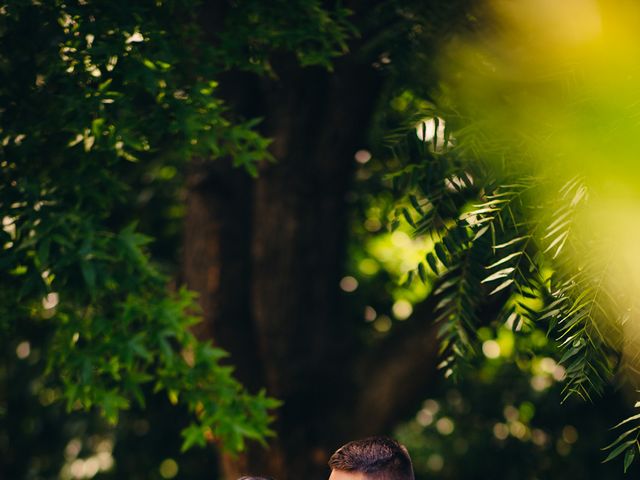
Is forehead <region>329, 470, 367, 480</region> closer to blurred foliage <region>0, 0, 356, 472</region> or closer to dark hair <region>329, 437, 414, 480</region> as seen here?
dark hair <region>329, 437, 414, 480</region>

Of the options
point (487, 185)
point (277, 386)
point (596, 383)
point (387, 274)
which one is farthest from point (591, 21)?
point (387, 274)

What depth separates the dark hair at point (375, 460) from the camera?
2.42m

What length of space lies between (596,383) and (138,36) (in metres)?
2.75

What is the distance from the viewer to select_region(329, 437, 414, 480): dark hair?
2416 millimetres

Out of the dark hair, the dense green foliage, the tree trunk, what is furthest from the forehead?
the tree trunk

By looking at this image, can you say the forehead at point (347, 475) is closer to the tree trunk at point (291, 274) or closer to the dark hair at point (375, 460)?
the dark hair at point (375, 460)

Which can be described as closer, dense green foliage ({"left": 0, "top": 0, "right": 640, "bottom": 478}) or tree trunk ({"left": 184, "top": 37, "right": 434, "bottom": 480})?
dense green foliage ({"left": 0, "top": 0, "right": 640, "bottom": 478})

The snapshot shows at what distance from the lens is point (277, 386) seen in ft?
17.9

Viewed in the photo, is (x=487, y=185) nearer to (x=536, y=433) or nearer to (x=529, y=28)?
(x=529, y=28)

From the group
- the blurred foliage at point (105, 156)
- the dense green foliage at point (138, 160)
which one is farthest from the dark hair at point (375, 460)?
the blurred foliage at point (105, 156)

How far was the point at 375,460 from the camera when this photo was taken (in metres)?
2.43

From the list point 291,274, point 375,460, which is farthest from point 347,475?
point 291,274

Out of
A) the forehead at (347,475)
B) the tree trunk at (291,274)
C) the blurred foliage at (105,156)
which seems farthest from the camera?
the tree trunk at (291,274)

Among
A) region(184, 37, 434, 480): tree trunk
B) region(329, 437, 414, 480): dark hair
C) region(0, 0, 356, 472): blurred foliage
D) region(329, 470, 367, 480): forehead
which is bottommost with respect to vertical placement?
region(184, 37, 434, 480): tree trunk
